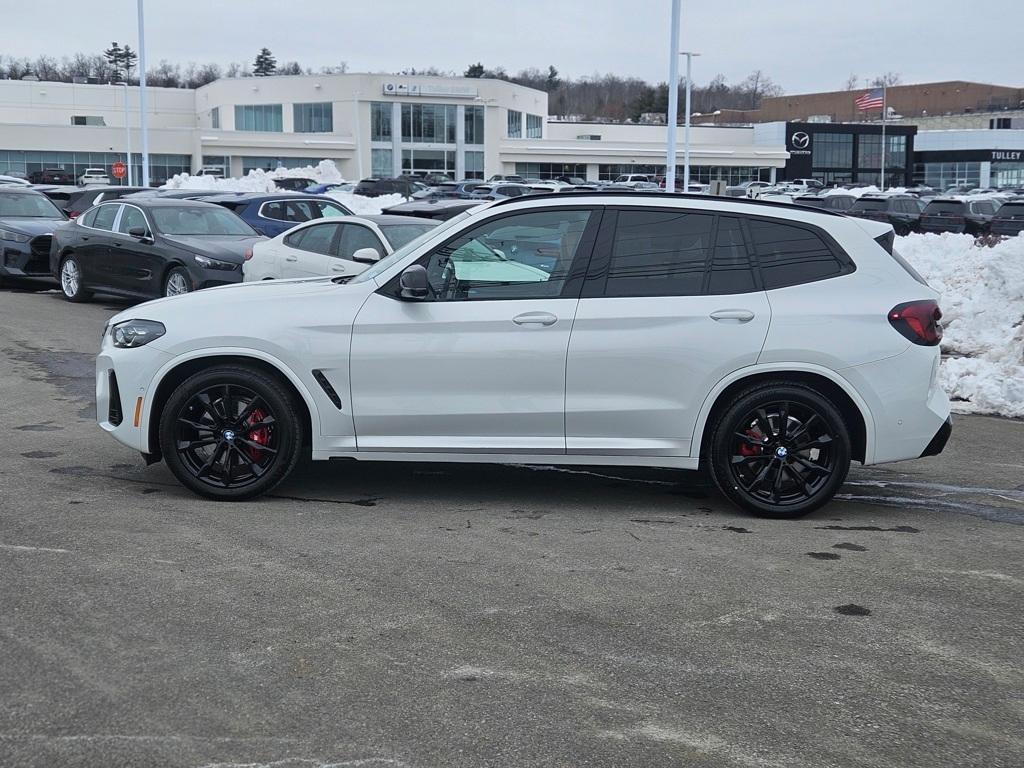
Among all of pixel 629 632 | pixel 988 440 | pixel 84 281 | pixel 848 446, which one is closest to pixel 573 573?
pixel 629 632

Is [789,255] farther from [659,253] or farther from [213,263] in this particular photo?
[213,263]

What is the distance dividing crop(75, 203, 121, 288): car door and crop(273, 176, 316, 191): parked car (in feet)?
147

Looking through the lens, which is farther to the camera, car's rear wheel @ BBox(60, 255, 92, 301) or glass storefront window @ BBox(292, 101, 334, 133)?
glass storefront window @ BBox(292, 101, 334, 133)

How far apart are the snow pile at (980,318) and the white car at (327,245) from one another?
255 inches

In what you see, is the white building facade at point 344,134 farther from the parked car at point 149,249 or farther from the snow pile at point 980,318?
the snow pile at point 980,318

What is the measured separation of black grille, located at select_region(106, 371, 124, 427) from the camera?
679cm

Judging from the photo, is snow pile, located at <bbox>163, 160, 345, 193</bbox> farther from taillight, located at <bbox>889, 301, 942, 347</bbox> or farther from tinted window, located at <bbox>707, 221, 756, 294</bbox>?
taillight, located at <bbox>889, 301, 942, 347</bbox>

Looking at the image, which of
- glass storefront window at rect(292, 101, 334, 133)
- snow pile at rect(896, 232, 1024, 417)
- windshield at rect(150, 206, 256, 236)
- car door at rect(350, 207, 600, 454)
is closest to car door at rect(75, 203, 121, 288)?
windshield at rect(150, 206, 256, 236)

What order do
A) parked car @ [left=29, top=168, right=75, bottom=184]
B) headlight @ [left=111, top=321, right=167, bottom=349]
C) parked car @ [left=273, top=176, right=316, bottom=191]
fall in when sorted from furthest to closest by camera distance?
parked car @ [left=29, top=168, right=75, bottom=184]
parked car @ [left=273, top=176, right=316, bottom=191]
headlight @ [left=111, top=321, right=167, bottom=349]

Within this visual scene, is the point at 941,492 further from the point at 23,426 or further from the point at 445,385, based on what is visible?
the point at 23,426

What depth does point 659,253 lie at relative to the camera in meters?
6.69

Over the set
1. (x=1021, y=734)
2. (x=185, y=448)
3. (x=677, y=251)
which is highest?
(x=677, y=251)

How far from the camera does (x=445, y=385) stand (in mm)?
6531

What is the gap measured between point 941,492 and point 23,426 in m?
6.59
